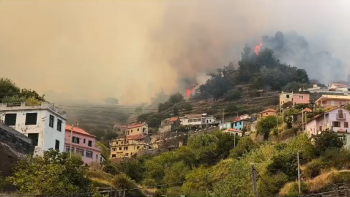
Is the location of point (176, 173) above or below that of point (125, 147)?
below

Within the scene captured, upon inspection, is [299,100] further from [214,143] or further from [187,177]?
[187,177]

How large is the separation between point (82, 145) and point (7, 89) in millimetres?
13072

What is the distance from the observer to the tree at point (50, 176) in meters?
29.7

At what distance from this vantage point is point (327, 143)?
47656mm

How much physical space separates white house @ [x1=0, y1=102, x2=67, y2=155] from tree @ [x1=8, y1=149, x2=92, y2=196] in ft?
23.6

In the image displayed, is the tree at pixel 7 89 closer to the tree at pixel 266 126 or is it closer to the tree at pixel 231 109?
the tree at pixel 266 126

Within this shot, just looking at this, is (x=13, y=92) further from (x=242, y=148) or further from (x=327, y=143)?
(x=327, y=143)

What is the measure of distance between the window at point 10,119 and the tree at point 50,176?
9.64 m

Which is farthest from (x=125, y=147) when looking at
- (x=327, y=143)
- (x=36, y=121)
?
(x=327, y=143)

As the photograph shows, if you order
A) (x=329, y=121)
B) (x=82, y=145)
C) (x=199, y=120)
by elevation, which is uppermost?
(x=199, y=120)

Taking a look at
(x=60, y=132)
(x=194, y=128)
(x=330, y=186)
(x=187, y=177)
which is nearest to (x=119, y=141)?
(x=194, y=128)

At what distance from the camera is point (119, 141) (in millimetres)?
100438

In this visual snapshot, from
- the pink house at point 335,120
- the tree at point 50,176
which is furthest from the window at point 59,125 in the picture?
the pink house at point 335,120

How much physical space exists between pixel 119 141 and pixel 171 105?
173 feet
